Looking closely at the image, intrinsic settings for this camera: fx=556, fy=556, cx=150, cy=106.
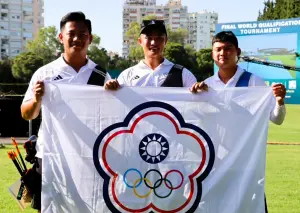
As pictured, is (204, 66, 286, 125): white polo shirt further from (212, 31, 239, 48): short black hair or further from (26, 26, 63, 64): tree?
(26, 26, 63, 64): tree

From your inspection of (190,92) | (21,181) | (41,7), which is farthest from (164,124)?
(41,7)

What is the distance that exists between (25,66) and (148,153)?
43182 millimetres

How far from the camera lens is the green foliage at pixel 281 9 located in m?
39.3

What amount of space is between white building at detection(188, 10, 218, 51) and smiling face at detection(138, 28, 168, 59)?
13450 cm

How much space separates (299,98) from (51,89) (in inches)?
1266

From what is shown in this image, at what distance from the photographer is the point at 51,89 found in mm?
4012

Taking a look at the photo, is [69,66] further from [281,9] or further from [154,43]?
[281,9]

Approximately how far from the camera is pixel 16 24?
358ft

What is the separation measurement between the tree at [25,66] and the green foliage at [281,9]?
1950 cm

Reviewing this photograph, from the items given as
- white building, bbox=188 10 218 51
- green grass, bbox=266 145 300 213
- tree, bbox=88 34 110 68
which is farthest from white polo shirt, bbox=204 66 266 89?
white building, bbox=188 10 218 51

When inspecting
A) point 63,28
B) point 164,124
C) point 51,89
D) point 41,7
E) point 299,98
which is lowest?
point 299,98

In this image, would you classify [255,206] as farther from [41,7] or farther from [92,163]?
[41,7]

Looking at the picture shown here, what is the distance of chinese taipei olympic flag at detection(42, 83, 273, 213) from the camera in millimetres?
4059

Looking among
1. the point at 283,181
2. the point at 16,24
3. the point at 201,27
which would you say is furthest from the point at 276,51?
the point at 201,27
